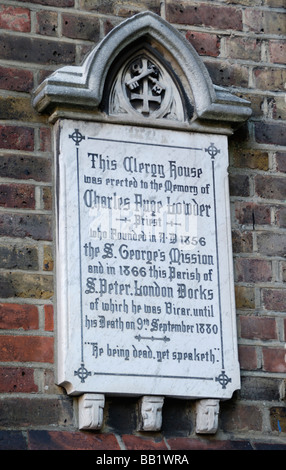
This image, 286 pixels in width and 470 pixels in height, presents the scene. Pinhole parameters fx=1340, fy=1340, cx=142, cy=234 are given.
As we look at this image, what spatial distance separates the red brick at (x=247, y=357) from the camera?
4969 mm

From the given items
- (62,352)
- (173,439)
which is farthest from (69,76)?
(173,439)

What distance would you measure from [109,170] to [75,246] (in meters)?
0.34

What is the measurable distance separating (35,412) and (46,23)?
1495 millimetres

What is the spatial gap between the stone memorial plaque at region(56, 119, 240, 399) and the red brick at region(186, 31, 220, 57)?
39cm

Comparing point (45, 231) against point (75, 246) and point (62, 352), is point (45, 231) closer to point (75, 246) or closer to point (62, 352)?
point (75, 246)

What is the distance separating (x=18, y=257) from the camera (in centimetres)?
481

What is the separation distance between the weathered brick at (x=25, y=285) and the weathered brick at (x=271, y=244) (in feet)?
2.80

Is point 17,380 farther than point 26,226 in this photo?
No

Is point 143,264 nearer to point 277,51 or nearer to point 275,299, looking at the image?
point 275,299

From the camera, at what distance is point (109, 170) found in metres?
4.95

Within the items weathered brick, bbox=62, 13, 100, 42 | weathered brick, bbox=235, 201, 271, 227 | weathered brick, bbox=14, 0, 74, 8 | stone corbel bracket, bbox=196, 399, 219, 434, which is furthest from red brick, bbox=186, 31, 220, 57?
stone corbel bracket, bbox=196, 399, 219, 434

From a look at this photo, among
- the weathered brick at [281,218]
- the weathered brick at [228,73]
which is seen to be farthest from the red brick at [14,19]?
the weathered brick at [281,218]

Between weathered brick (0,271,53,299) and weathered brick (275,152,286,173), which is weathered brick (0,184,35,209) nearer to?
weathered brick (0,271,53,299)

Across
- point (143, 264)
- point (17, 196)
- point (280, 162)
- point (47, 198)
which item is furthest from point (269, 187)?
point (17, 196)
